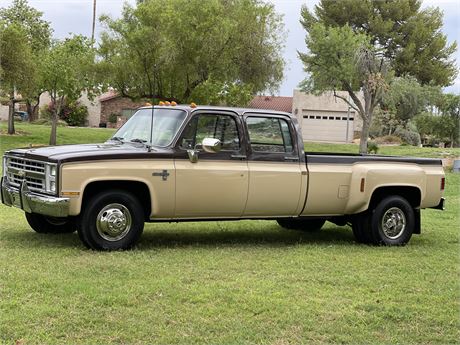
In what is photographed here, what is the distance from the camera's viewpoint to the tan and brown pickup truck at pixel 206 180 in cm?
721

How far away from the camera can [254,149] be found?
8.15m

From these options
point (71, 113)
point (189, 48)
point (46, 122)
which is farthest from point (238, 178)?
point (71, 113)

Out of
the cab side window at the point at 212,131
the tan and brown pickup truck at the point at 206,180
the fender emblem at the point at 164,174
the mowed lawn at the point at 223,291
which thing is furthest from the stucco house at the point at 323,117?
the fender emblem at the point at 164,174

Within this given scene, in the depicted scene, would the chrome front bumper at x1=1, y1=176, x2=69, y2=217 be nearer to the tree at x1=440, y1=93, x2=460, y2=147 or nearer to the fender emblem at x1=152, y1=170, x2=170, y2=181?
the fender emblem at x1=152, y1=170, x2=170, y2=181

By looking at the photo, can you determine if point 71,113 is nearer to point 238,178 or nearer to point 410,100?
point 410,100

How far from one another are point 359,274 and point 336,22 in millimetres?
52231

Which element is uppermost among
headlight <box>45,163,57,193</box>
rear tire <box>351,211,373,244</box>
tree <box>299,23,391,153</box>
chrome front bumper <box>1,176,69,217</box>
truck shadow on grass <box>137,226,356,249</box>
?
tree <box>299,23,391,153</box>

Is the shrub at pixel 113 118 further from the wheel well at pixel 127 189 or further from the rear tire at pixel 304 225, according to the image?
the wheel well at pixel 127 189

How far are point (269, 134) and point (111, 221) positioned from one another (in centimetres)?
239

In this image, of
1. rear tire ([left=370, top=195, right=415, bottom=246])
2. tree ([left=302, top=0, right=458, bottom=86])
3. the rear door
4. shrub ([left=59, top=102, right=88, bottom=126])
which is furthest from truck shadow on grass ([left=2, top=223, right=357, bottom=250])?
tree ([left=302, top=0, right=458, bottom=86])

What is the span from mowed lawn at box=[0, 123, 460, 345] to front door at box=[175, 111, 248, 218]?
0.51m

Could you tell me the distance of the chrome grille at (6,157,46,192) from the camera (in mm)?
7285

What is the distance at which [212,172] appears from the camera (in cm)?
778

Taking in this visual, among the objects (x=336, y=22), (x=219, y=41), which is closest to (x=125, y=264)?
(x=219, y=41)
